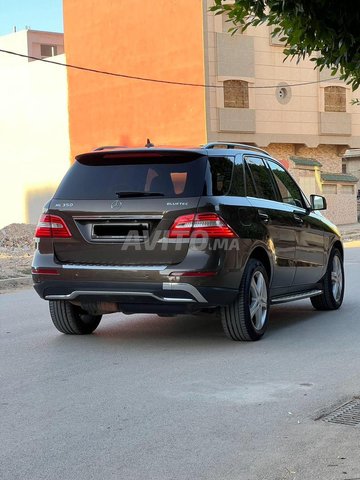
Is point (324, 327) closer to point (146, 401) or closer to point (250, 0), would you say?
point (146, 401)

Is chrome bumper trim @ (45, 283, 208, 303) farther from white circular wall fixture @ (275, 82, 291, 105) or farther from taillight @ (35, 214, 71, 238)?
white circular wall fixture @ (275, 82, 291, 105)

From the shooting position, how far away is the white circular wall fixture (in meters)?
38.2

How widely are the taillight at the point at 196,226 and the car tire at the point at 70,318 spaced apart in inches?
60.2

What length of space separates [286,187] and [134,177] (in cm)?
229

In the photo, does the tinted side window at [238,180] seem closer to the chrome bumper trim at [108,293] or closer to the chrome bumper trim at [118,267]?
the chrome bumper trim at [118,267]

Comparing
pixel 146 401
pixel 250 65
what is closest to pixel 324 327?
pixel 146 401

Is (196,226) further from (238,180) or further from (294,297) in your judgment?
(294,297)

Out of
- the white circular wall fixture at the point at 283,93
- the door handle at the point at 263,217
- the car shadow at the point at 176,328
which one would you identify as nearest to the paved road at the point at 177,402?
the car shadow at the point at 176,328

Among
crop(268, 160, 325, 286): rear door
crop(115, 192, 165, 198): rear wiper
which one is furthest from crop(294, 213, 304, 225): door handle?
crop(115, 192, 165, 198): rear wiper

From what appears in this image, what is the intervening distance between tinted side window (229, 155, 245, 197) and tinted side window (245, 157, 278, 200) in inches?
9.2

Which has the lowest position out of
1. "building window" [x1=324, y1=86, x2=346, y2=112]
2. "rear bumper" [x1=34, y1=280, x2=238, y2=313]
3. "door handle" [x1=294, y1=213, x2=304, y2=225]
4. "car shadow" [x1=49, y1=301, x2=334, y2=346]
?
"car shadow" [x1=49, y1=301, x2=334, y2=346]

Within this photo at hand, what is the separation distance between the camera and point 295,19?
496cm

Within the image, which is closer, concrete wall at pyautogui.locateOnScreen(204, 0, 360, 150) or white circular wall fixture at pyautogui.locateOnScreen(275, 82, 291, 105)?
concrete wall at pyautogui.locateOnScreen(204, 0, 360, 150)

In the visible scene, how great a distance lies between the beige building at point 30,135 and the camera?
140 feet
